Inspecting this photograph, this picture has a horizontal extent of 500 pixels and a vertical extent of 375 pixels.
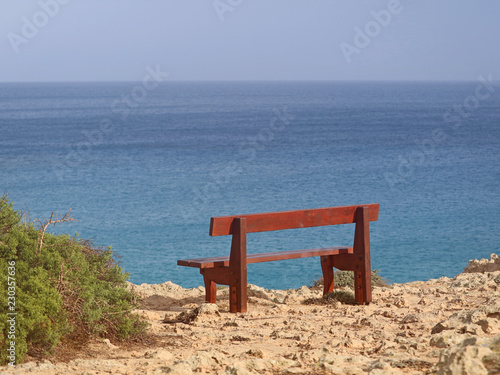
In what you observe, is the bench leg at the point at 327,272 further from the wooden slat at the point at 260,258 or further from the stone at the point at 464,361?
the stone at the point at 464,361

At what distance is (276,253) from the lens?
25.0 feet

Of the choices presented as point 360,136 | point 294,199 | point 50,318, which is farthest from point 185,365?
point 360,136

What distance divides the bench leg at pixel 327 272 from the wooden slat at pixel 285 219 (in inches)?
23.8

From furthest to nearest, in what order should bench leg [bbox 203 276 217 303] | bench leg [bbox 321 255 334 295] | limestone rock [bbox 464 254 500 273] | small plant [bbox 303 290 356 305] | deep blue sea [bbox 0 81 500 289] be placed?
deep blue sea [bbox 0 81 500 289] < limestone rock [bbox 464 254 500 273] < bench leg [bbox 321 255 334 295] < small plant [bbox 303 290 356 305] < bench leg [bbox 203 276 217 303]

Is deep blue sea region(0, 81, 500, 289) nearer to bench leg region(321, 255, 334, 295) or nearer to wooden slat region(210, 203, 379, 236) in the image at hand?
bench leg region(321, 255, 334, 295)

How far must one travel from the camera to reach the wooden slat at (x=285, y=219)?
707 centimetres

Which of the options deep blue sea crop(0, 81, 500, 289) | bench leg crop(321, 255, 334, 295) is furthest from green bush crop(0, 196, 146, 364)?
deep blue sea crop(0, 81, 500, 289)

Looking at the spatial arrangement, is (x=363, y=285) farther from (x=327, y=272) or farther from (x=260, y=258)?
(x=260, y=258)

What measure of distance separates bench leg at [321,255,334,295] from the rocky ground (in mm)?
348

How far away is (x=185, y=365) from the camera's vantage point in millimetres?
4398

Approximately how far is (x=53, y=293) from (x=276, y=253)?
10.2 feet

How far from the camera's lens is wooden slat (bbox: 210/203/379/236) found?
23.2ft

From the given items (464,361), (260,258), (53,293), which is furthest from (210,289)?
(464,361)

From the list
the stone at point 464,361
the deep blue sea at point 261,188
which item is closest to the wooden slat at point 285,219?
the stone at point 464,361
